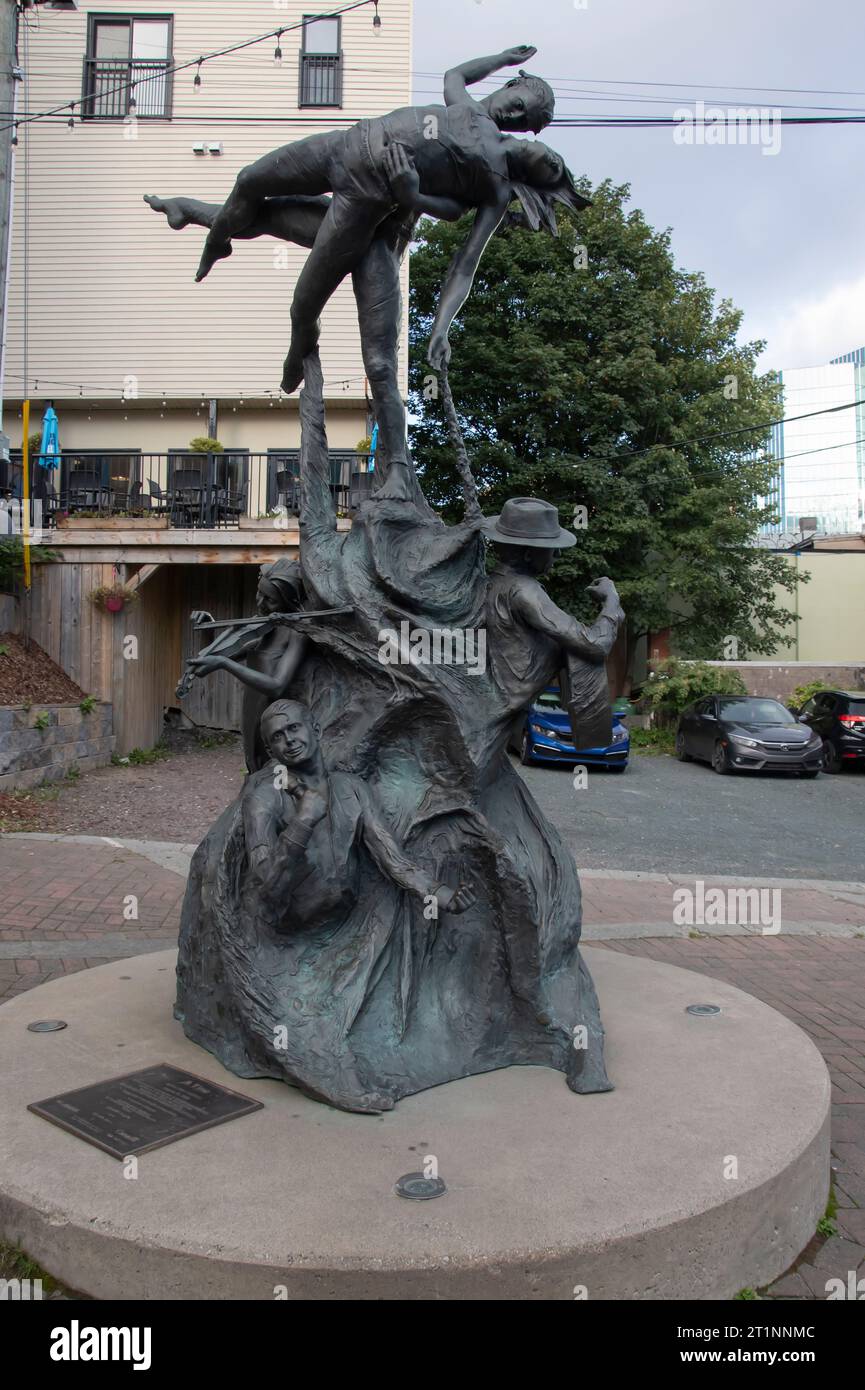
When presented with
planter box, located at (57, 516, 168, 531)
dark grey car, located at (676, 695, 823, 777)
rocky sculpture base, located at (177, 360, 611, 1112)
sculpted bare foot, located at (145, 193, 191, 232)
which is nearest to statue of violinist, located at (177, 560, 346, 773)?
rocky sculpture base, located at (177, 360, 611, 1112)

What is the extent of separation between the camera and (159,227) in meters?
18.7

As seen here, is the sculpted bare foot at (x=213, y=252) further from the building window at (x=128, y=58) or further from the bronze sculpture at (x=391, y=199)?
the building window at (x=128, y=58)

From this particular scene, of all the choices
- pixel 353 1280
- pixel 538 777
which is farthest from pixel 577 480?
pixel 353 1280

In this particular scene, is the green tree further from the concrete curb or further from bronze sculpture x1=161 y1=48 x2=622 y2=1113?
bronze sculpture x1=161 y1=48 x2=622 y2=1113

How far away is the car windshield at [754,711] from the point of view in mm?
18141

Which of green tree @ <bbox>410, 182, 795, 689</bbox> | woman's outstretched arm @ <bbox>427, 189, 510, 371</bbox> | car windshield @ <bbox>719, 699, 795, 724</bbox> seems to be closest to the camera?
woman's outstretched arm @ <bbox>427, 189, 510, 371</bbox>

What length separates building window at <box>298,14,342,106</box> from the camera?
18500 mm

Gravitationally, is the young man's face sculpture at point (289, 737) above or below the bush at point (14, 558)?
below

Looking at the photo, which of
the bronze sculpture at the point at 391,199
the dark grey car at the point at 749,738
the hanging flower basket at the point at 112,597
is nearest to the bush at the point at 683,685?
the dark grey car at the point at 749,738

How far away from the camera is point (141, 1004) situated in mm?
4945

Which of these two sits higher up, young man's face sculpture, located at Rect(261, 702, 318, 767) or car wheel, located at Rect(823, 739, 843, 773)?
young man's face sculpture, located at Rect(261, 702, 318, 767)

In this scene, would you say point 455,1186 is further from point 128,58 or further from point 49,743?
point 128,58

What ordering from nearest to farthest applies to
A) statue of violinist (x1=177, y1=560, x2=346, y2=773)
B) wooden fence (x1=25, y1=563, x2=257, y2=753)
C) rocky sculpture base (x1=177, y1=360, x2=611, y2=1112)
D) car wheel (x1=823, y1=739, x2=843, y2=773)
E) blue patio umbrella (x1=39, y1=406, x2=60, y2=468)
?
rocky sculpture base (x1=177, y1=360, x2=611, y2=1112) < statue of violinist (x1=177, y1=560, x2=346, y2=773) < wooden fence (x1=25, y1=563, x2=257, y2=753) < blue patio umbrella (x1=39, y1=406, x2=60, y2=468) < car wheel (x1=823, y1=739, x2=843, y2=773)

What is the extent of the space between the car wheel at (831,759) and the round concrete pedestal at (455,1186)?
597 inches
